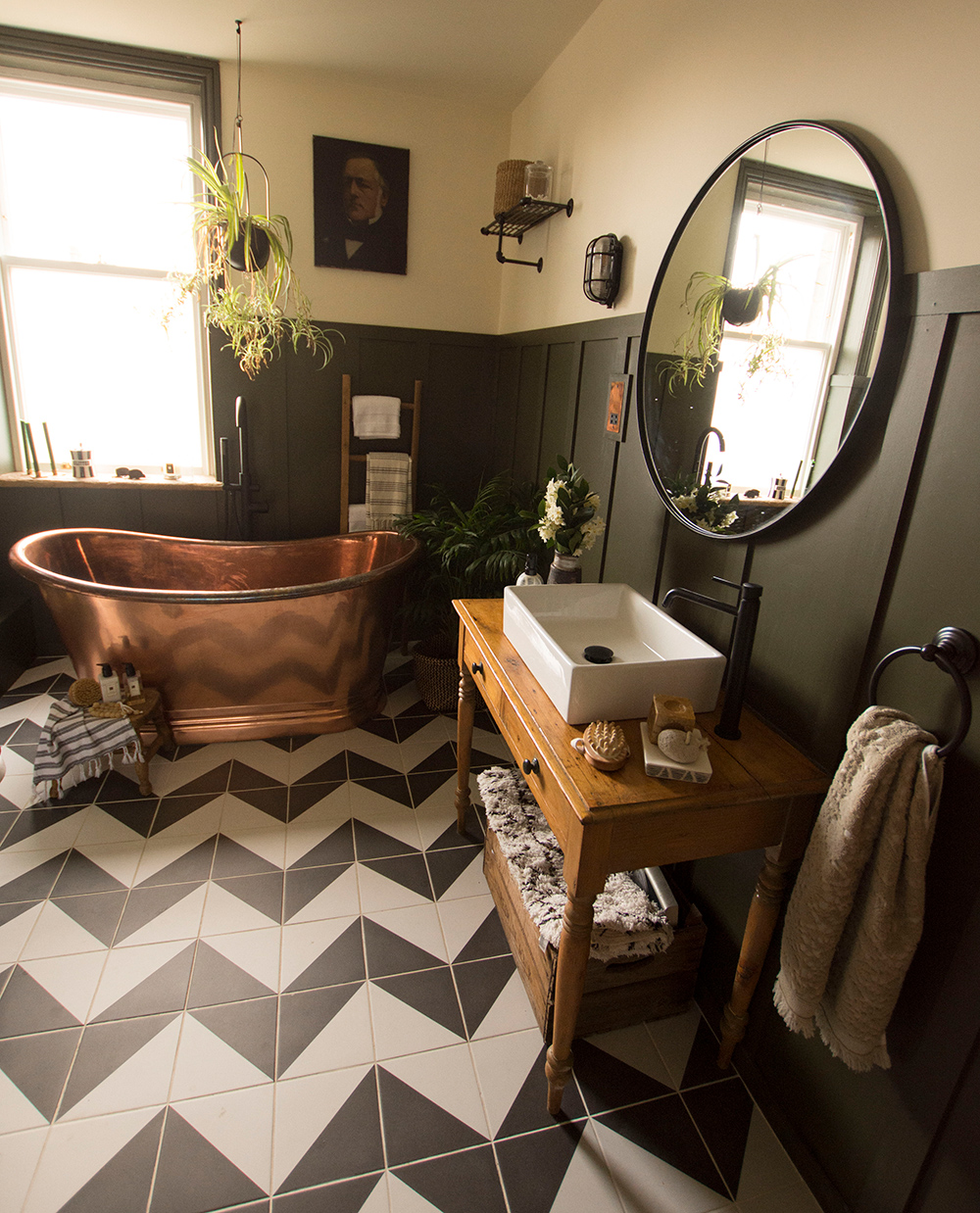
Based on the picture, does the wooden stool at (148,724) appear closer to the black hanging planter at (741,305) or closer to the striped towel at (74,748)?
the striped towel at (74,748)

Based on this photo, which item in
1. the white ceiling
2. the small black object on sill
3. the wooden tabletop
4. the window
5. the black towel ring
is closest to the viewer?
the black towel ring

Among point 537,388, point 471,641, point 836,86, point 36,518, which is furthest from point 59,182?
point 836,86

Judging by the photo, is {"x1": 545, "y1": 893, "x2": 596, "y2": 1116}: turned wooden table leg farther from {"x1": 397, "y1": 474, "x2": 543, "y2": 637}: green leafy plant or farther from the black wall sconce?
the black wall sconce

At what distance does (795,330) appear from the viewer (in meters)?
1.43

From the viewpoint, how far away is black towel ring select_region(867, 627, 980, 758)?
1034 mm

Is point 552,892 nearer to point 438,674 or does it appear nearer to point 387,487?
point 438,674

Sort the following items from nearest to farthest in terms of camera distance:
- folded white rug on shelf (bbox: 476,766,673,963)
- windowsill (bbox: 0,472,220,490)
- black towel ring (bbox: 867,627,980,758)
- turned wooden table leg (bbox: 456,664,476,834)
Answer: black towel ring (bbox: 867,627,980,758)
folded white rug on shelf (bbox: 476,766,673,963)
turned wooden table leg (bbox: 456,664,476,834)
windowsill (bbox: 0,472,220,490)

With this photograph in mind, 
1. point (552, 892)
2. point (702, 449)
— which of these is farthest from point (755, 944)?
point (702, 449)

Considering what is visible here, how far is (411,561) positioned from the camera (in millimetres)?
3025

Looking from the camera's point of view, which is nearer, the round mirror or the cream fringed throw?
the cream fringed throw

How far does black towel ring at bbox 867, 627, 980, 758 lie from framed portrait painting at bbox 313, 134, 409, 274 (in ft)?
10.7

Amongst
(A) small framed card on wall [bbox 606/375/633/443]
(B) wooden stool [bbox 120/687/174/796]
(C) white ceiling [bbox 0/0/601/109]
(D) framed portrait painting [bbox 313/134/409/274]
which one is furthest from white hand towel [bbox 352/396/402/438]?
(B) wooden stool [bbox 120/687/174/796]

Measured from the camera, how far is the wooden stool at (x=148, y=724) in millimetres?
2496

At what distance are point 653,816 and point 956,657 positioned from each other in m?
0.56
